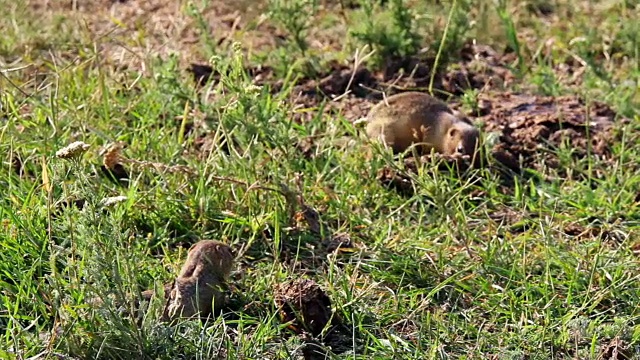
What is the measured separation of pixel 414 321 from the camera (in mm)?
3316

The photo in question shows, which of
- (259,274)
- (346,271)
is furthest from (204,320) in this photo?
(346,271)

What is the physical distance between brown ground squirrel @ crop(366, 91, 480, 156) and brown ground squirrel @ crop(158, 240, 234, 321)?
3.49 ft

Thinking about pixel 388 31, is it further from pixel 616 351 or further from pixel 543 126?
pixel 616 351

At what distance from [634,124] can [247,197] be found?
178 cm

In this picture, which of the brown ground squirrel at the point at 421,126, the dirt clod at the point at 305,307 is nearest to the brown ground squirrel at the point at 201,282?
the dirt clod at the point at 305,307

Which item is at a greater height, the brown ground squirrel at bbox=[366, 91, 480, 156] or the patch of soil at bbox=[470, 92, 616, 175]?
the brown ground squirrel at bbox=[366, 91, 480, 156]

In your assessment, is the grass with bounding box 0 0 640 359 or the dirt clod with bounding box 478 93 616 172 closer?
the grass with bounding box 0 0 640 359

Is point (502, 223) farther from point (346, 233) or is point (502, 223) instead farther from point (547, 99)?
point (547, 99)

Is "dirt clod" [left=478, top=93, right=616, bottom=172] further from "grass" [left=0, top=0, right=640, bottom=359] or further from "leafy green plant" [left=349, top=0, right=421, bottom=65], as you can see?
"leafy green plant" [left=349, top=0, right=421, bottom=65]

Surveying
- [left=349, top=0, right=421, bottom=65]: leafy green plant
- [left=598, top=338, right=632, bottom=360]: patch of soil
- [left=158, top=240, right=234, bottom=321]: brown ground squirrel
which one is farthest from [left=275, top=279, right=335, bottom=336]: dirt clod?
[left=349, top=0, right=421, bottom=65]: leafy green plant

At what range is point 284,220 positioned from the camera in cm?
380

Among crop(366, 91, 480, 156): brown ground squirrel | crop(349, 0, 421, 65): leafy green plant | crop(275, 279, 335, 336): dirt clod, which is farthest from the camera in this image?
crop(349, 0, 421, 65): leafy green plant

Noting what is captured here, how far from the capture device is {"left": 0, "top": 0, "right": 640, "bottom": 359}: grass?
3.10m

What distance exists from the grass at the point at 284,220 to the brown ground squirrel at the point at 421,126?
110mm
